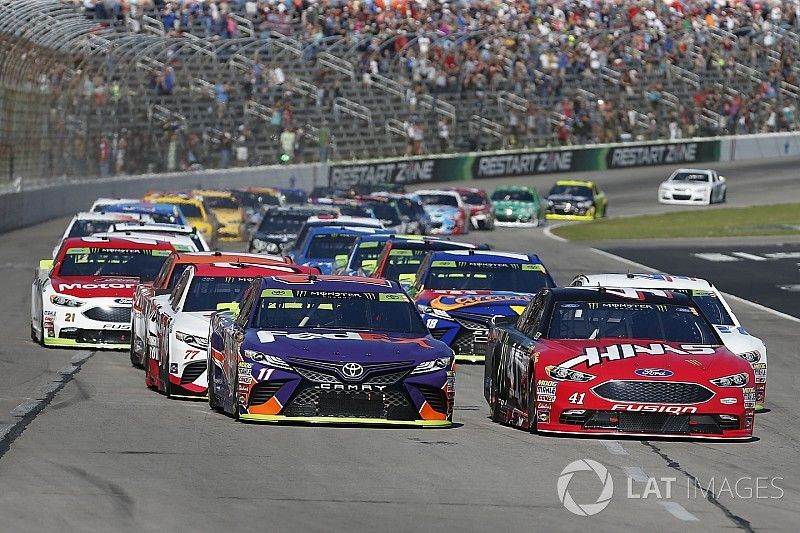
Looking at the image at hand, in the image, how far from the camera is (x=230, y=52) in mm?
49438

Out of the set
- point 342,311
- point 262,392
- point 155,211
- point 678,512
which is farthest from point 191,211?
point 678,512

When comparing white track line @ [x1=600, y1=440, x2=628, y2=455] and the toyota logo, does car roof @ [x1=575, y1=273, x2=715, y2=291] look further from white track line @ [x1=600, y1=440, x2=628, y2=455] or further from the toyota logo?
the toyota logo

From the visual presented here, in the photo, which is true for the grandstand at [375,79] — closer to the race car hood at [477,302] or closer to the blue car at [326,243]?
the blue car at [326,243]

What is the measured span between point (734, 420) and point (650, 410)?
1.98ft

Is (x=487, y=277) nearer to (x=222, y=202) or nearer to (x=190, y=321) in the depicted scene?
(x=190, y=321)

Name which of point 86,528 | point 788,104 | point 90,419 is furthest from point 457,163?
point 86,528

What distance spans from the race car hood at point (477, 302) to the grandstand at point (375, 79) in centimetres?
1982

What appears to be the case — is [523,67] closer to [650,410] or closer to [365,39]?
[365,39]

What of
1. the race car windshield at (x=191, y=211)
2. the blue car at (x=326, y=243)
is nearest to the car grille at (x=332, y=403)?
the blue car at (x=326, y=243)

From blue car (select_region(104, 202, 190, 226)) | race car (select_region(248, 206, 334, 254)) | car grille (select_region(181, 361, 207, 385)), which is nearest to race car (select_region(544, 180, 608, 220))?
race car (select_region(248, 206, 334, 254))

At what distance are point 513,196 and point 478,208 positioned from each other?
3684 millimetres

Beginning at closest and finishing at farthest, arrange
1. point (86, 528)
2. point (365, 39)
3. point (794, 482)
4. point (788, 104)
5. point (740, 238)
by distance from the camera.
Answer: point (86, 528) < point (794, 482) < point (740, 238) < point (365, 39) < point (788, 104)

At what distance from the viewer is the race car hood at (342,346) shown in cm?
1195

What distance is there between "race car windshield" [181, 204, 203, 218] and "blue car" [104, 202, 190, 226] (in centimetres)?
581
